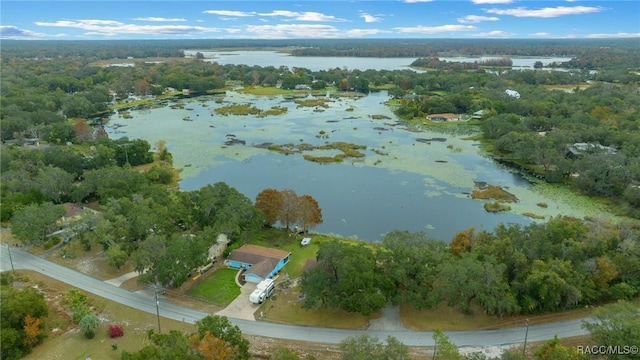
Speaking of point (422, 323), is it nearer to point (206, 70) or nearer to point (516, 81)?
point (516, 81)

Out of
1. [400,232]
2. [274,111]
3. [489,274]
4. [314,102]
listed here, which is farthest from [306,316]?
[314,102]

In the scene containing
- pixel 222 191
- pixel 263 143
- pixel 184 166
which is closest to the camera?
pixel 222 191

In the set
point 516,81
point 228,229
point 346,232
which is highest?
point 516,81

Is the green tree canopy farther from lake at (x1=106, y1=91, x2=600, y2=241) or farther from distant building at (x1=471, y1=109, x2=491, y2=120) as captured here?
distant building at (x1=471, y1=109, x2=491, y2=120)

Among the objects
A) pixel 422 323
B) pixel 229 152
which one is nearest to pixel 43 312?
pixel 422 323

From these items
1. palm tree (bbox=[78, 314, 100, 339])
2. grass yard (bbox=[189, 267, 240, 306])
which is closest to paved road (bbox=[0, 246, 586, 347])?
grass yard (bbox=[189, 267, 240, 306])

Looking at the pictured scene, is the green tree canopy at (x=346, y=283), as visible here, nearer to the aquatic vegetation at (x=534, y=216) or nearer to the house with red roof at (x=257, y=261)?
the house with red roof at (x=257, y=261)

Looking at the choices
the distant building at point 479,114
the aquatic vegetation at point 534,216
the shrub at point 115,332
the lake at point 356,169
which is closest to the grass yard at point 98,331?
the shrub at point 115,332
